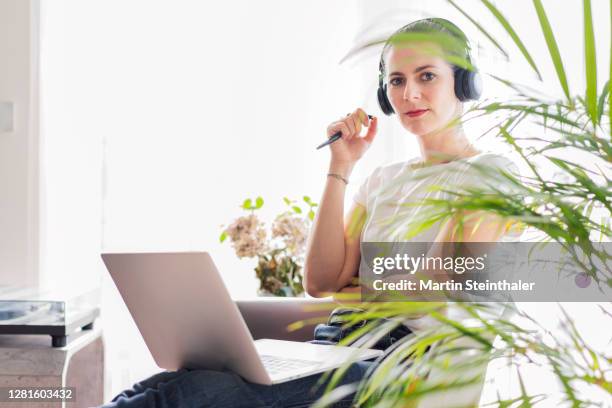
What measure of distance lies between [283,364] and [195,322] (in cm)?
19

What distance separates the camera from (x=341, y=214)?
71.7 inches

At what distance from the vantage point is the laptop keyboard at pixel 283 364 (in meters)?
1.37

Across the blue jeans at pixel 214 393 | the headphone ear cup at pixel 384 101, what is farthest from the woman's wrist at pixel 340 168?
the blue jeans at pixel 214 393

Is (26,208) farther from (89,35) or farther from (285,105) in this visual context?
(285,105)

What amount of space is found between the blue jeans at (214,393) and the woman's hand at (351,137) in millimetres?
624

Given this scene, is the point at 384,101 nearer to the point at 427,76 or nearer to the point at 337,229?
the point at 427,76

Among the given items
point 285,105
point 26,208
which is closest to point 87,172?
point 26,208

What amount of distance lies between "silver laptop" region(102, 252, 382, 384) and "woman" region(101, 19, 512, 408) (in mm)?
45

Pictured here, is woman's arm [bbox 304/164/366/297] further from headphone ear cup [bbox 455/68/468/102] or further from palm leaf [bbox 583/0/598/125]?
palm leaf [bbox 583/0/598/125]

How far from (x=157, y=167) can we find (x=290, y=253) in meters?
0.75

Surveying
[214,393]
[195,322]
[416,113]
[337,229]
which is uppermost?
[416,113]

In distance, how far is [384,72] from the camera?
179 cm

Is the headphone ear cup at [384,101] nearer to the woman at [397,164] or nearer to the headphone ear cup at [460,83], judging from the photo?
the woman at [397,164]

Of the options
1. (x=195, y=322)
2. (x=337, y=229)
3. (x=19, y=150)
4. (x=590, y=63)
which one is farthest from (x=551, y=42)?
(x=19, y=150)
